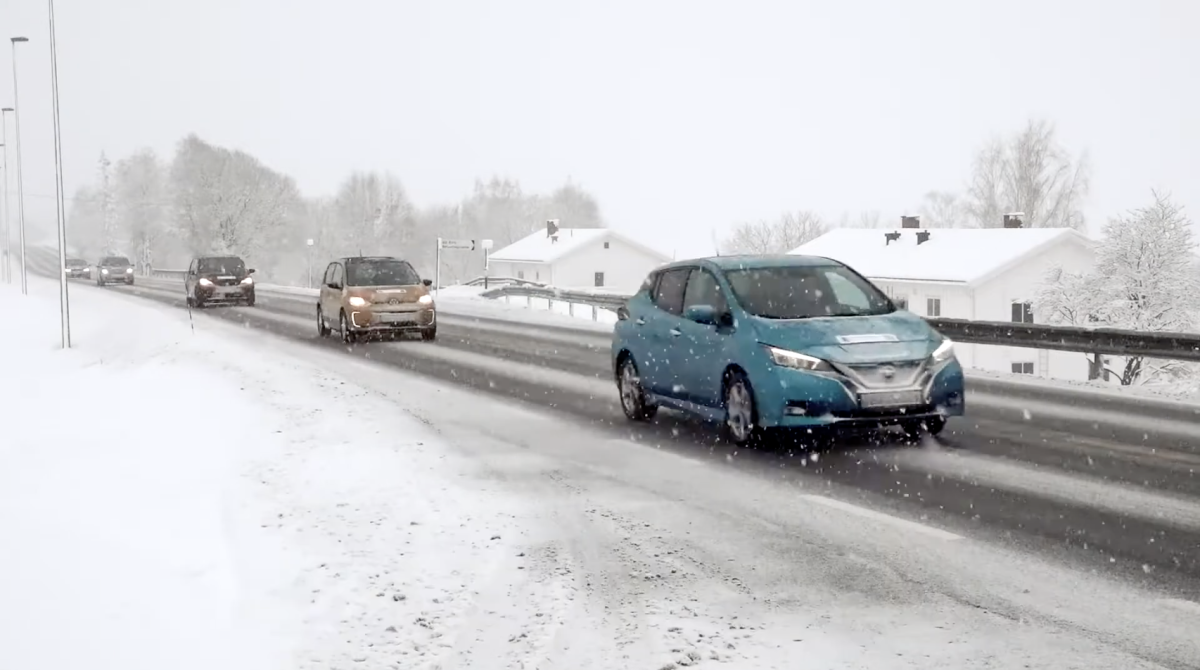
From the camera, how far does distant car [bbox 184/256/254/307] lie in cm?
3822

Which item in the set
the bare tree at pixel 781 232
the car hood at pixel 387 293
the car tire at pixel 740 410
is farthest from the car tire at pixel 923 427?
the bare tree at pixel 781 232

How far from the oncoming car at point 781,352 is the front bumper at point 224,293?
29.5 meters

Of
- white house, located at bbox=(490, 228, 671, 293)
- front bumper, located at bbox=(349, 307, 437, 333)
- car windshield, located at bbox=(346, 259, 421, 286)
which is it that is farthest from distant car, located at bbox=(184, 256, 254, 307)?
white house, located at bbox=(490, 228, 671, 293)

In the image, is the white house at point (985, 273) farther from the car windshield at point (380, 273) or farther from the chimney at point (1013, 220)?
the car windshield at point (380, 273)

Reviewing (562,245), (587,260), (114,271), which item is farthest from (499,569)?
(562,245)

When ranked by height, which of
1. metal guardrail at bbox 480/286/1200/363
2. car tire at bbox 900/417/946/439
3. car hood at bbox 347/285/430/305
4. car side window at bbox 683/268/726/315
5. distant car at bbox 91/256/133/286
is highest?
distant car at bbox 91/256/133/286

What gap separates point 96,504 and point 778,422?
211 inches

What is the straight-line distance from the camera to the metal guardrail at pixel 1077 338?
14008mm

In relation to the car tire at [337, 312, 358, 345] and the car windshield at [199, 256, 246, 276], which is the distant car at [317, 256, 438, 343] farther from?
the car windshield at [199, 256, 246, 276]

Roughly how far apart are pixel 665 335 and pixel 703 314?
42.5 inches

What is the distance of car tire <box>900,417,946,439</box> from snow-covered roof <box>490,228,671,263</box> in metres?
77.6

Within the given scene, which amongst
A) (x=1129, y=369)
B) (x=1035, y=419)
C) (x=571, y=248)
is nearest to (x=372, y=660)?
(x=1035, y=419)

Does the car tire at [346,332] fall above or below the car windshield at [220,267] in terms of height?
below

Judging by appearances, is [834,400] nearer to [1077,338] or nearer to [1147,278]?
[1077,338]
